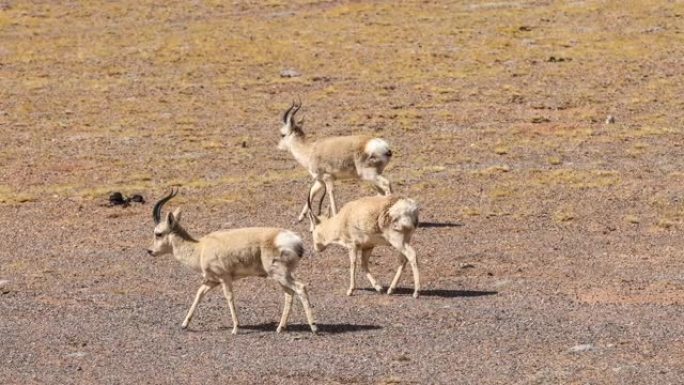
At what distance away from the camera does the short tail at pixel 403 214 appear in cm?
1977

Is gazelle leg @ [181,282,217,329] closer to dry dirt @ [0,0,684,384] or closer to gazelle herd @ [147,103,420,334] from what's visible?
gazelle herd @ [147,103,420,334]

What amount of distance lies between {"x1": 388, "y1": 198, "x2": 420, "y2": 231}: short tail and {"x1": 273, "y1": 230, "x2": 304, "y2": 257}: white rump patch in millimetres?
2322

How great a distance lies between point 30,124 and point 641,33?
24337mm

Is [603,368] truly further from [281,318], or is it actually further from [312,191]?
[312,191]

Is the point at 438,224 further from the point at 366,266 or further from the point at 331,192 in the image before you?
the point at 366,266

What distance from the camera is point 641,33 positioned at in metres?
54.3

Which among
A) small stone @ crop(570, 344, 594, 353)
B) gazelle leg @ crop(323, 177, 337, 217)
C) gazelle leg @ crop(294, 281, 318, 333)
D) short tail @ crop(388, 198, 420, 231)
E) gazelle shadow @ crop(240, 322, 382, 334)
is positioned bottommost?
gazelle leg @ crop(323, 177, 337, 217)

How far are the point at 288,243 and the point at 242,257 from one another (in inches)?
28.3

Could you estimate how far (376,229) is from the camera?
20141mm

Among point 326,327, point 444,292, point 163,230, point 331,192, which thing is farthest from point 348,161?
point 326,327

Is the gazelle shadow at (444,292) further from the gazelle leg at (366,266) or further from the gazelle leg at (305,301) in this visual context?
the gazelle leg at (305,301)

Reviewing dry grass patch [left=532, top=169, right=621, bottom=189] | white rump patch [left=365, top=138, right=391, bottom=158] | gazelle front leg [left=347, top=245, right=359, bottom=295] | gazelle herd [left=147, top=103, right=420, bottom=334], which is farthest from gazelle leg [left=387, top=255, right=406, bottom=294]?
dry grass patch [left=532, top=169, right=621, bottom=189]

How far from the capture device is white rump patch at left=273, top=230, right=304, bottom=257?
1772 centimetres

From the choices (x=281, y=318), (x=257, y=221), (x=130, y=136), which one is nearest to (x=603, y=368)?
(x=281, y=318)
